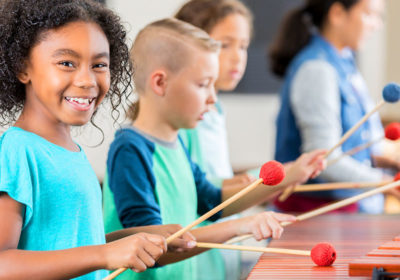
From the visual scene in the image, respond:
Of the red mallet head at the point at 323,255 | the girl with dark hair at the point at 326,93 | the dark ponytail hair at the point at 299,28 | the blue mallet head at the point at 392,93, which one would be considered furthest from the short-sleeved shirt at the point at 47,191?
the dark ponytail hair at the point at 299,28

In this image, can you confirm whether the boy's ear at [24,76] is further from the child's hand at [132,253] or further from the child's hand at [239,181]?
Answer: the child's hand at [239,181]

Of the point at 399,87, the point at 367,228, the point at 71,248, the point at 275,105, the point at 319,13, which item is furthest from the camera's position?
the point at 275,105

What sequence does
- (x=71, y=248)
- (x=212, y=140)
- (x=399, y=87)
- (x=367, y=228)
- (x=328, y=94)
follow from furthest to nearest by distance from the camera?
(x=328, y=94)
(x=212, y=140)
(x=367, y=228)
(x=399, y=87)
(x=71, y=248)

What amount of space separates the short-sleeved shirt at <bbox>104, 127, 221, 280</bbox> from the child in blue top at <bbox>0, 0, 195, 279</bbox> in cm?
18

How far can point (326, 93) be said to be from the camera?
86.1 inches

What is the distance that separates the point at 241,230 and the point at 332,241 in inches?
9.4

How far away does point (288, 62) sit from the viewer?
251 cm

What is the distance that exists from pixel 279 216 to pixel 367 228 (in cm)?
45

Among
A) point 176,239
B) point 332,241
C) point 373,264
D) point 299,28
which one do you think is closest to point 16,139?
point 176,239

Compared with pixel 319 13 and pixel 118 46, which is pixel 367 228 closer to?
pixel 118 46

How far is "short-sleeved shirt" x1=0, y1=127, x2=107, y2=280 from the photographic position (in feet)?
3.34

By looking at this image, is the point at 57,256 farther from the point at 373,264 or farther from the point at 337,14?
the point at 337,14

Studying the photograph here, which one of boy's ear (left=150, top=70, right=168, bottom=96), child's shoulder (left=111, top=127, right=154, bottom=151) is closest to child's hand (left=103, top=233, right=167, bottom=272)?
child's shoulder (left=111, top=127, right=154, bottom=151)

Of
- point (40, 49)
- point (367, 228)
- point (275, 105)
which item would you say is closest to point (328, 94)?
point (367, 228)
